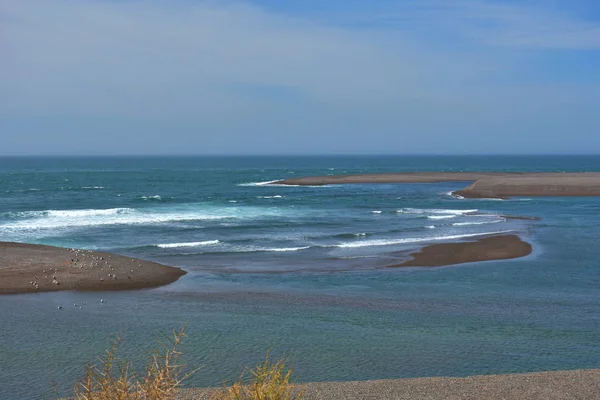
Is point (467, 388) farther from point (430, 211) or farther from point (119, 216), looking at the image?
point (430, 211)

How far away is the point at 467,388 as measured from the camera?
53.7 feet

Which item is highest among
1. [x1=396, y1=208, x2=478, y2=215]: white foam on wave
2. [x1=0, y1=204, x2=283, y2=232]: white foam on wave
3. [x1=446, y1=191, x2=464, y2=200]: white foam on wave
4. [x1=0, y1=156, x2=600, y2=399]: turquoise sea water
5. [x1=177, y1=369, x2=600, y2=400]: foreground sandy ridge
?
[x1=446, y1=191, x2=464, y2=200]: white foam on wave

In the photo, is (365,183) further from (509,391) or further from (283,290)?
(509,391)

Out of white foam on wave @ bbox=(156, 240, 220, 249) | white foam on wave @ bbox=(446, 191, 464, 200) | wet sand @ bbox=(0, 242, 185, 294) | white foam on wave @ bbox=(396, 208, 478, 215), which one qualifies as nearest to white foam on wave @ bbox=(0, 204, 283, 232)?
white foam on wave @ bbox=(396, 208, 478, 215)

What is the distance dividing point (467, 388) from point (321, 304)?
33.3ft

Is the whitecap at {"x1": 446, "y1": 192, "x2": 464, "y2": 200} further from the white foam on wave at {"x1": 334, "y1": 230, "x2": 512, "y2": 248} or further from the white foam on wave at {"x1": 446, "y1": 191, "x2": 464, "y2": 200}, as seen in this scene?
the white foam on wave at {"x1": 334, "y1": 230, "x2": 512, "y2": 248}

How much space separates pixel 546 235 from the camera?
45.5 meters

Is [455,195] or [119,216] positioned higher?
[455,195]

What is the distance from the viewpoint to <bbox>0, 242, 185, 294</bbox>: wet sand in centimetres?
2884

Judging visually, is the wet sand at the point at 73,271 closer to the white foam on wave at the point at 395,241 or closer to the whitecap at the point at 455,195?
the white foam on wave at the point at 395,241

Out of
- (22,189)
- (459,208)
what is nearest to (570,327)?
(459,208)

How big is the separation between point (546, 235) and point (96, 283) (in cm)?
2953

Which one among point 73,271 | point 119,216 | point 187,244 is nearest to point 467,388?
point 73,271

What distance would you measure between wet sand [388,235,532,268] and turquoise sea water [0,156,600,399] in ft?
3.51
